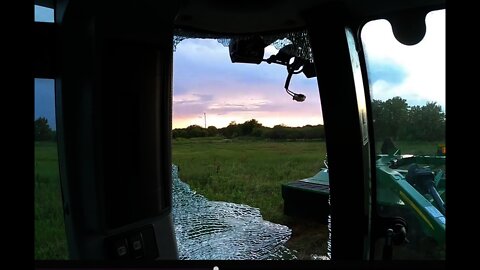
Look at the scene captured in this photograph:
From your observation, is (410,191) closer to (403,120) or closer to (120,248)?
(403,120)

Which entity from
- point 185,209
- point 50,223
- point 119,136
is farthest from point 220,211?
point 50,223

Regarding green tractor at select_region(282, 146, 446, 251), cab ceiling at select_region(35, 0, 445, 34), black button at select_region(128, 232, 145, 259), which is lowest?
black button at select_region(128, 232, 145, 259)

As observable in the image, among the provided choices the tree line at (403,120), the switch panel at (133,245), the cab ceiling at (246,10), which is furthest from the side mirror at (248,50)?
the switch panel at (133,245)

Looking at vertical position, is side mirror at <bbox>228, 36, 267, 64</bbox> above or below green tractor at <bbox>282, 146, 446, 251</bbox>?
above

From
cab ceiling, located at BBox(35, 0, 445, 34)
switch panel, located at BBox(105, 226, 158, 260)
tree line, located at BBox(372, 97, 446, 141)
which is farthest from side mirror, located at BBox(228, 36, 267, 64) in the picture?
switch panel, located at BBox(105, 226, 158, 260)

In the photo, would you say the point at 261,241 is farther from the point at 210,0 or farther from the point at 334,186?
the point at 210,0

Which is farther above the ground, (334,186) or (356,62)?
(356,62)

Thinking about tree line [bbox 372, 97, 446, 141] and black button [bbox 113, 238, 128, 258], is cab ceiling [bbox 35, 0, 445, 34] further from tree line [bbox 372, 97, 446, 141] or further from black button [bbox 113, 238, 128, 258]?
black button [bbox 113, 238, 128, 258]

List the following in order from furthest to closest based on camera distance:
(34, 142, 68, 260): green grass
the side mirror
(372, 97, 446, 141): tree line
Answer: the side mirror < (372, 97, 446, 141): tree line < (34, 142, 68, 260): green grass

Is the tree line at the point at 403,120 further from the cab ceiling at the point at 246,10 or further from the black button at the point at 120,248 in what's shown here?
the black button at the point at 120,248

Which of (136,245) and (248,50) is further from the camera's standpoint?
(248,50)

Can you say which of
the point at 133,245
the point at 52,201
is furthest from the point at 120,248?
the point at 52,201

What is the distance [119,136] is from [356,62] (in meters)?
0.75
